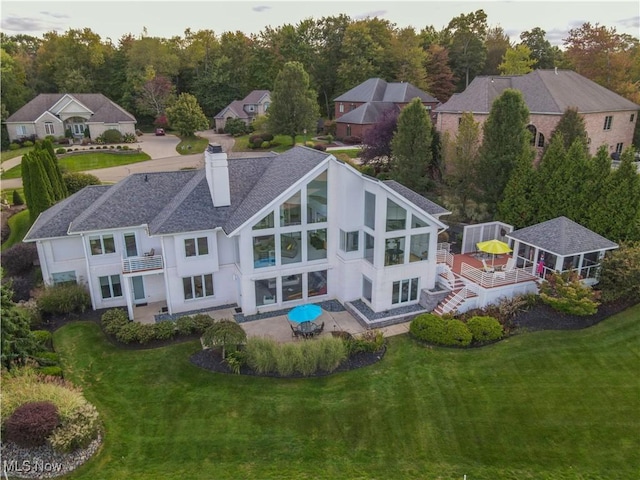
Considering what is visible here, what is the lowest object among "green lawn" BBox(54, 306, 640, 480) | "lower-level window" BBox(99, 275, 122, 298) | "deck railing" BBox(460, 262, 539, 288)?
"green lawn" BBox(54, 306, 640, 480)

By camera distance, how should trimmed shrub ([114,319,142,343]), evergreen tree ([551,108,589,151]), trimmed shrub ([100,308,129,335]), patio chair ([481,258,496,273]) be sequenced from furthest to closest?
evergreen tree ([551,108,589,151])
patio chair ([481,258,496,273])
trimmed shrub ([100,308,129,335])
trimmed shrub ([114,319,142,343])

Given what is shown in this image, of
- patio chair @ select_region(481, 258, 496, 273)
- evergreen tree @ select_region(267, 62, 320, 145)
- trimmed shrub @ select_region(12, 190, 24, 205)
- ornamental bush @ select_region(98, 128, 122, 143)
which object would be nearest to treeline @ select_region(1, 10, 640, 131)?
ornamental bush @ select_region(98, 128, 122, 143)

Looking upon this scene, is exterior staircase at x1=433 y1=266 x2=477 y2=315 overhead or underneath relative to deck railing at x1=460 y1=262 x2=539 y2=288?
underneath

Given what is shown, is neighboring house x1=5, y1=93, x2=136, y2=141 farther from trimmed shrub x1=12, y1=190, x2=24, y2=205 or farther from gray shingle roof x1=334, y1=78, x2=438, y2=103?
gray shingle roof x1=334, y1=78, x2=438, y2=103

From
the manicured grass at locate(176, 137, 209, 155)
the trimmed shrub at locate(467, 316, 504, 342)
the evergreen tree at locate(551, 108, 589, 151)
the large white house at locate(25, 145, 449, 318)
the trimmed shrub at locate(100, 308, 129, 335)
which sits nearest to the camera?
the trimmed shrub at locate(467, 316, 504, 342)

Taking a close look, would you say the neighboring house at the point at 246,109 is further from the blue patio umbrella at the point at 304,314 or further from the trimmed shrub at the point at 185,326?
the blue patio umbrella at the point at 304,314

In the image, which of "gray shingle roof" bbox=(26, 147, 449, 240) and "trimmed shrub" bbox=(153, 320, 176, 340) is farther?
"gray shingle roof" bbox=(26, 147, 449, 240)
